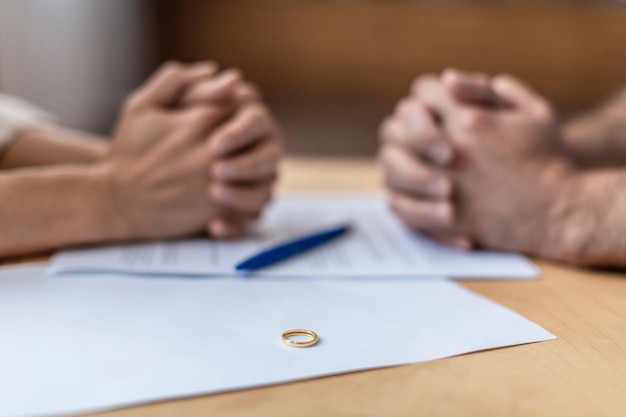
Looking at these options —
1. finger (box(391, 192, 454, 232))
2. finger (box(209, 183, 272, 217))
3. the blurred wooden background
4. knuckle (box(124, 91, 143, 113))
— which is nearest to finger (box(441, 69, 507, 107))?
finger (box(391, 192, 454, 232))

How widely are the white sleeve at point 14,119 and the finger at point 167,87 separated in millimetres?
154

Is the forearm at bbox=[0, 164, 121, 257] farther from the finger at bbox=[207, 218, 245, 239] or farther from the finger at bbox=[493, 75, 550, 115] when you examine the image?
the finger at bbox=[493, 75, 550, 115]

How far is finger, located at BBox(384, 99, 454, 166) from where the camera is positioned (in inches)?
27.4

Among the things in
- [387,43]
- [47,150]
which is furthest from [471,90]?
[387,43]

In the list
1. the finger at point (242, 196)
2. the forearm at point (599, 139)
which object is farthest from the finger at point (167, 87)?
the forearm at point (599, 139)

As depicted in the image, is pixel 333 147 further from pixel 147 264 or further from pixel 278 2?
pixel 147 264

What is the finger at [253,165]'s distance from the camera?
2.24 feet

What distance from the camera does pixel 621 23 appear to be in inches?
118

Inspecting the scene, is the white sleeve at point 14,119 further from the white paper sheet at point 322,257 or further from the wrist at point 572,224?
the wrist at point 572,224

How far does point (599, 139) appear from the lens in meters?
0.88

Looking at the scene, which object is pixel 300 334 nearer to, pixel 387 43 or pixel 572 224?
pixel 572 224

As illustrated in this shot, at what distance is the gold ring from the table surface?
0.14ft

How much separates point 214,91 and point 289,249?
0.20 meters

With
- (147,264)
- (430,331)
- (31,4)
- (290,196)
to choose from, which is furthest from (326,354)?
(31,4)
